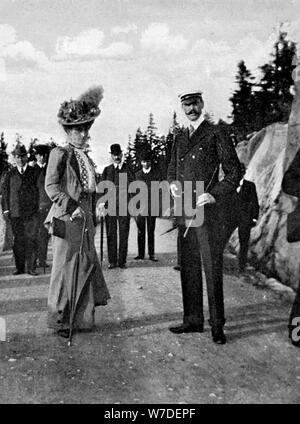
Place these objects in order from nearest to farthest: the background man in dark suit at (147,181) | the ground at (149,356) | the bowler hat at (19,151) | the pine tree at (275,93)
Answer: the ground at (149,356) → the bowler hat at (19,151) → the background man in dark suit at (147,181) → the pine tree at (275,93)

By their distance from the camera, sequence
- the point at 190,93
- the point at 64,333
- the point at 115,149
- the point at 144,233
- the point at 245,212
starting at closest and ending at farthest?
the point at 190,93, the point at 64,333, the point at 245,212, the point at 115,149, the point at 144,233

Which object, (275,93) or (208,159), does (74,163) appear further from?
(275,93)

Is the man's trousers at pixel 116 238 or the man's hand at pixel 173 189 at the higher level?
the man's hand at pixel 173 189

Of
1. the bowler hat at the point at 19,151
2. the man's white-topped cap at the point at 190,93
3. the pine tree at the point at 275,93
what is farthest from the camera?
the pine tree at the point at 275,93

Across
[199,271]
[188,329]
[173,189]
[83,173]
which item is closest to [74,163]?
[83,173]

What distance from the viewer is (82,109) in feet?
17.4

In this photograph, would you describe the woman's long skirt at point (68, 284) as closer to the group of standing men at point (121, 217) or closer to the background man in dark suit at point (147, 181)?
→ the group of standing men at point (121, 217)

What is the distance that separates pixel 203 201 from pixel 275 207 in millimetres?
4543

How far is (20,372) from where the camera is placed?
14.1ft

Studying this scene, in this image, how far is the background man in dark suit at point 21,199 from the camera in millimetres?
9648

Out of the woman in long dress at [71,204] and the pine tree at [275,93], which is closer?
the woman in long dress at [71,204]

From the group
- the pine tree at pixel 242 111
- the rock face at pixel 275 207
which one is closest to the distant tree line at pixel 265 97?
the pine tree at pixel 242 111
